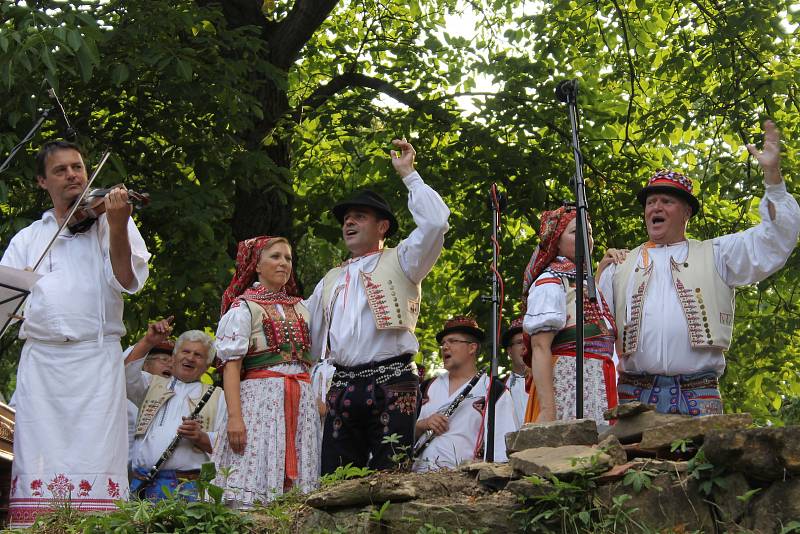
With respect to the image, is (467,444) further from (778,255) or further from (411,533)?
(411,533)

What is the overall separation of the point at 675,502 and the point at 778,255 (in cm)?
176

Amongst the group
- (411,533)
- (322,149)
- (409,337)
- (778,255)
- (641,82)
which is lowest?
(411,533)

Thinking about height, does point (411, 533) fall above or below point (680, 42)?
below

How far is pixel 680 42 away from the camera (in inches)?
397

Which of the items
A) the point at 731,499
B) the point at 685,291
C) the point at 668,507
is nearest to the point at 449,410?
the point at 685,291

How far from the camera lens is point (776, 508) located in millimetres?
3631

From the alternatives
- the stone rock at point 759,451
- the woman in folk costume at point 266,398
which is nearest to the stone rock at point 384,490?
the stone rock at point 759,451

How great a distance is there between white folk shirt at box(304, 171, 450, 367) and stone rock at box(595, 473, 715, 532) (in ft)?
6.08

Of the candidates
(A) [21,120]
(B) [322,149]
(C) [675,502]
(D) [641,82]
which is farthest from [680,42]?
(C) [675,502]

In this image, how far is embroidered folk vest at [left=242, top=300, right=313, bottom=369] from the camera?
5832 mm

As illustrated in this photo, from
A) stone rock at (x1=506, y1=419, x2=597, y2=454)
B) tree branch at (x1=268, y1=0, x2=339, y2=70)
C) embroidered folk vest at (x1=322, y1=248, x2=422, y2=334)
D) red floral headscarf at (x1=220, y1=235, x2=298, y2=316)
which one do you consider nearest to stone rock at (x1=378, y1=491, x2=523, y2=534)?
stone rock at (x1=506, y1=419, x2=597, y2=454)

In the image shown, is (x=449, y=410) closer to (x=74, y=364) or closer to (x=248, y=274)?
(x=248, y=274)

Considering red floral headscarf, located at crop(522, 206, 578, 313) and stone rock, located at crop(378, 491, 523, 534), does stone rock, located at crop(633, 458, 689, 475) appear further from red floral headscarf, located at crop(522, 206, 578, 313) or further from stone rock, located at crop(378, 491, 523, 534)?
red floral headscarf, located at crop(522, 206, 578, 313)

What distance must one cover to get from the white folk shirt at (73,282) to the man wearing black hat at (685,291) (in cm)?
234
